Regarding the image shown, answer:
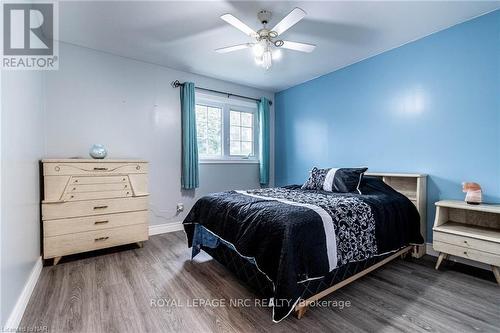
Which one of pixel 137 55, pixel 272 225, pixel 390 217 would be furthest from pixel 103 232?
pixel 390 217

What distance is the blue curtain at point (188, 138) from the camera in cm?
336

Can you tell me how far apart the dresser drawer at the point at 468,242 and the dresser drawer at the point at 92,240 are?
295 cm

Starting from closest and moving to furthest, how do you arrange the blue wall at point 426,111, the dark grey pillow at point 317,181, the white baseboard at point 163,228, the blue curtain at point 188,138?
the blue wall at point 426,111, the dark grey pillow at point 317,181, the white baseboard at point 163,228, the blue curtain at point 188,138

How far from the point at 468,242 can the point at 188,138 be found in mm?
3215

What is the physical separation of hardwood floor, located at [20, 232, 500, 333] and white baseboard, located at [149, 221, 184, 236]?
860 millimetres

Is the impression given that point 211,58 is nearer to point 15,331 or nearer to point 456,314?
point 15,331

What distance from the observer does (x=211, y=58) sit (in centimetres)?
302

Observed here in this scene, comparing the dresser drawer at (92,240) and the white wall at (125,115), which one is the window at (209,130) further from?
the dresser drawer at (92,240)

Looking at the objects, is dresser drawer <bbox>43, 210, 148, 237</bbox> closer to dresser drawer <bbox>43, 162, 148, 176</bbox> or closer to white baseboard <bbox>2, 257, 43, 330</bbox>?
white baseboard <bbox>2, 257, 43, 330</bbox>

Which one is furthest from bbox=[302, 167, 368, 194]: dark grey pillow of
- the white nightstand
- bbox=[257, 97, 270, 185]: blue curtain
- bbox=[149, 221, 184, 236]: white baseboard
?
bbox=[149, 221, 184, 236]: white baseboard

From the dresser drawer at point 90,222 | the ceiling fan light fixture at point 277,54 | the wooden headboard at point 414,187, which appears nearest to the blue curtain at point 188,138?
the dresser drawer at point 90,222

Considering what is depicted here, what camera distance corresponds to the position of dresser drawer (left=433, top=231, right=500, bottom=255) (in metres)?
1.81

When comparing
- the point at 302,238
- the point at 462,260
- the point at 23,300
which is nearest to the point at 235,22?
the point at 302,238

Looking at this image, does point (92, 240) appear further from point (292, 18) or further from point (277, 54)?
point (277, 54)
